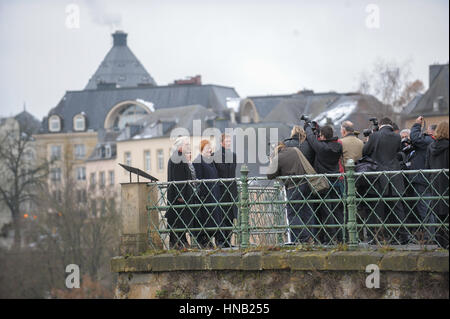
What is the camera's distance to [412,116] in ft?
224

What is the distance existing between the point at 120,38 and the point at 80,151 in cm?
1825

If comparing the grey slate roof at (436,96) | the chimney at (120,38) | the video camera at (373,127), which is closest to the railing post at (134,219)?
the video camera at (373,127)

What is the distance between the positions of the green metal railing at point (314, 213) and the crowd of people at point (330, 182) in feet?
0.06

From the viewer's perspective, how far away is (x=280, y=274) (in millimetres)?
14312

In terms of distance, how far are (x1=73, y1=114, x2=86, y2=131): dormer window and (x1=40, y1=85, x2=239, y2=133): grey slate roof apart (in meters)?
0.35

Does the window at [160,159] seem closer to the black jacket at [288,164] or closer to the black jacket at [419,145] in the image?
the black jacket at [419,145]

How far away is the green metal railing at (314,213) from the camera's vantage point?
1408 centimetres

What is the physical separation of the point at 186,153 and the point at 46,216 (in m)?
54.0

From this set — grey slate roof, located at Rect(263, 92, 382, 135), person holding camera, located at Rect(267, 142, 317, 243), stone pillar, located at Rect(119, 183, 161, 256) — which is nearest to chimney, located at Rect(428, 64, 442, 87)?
grey slate roof, located at Rect(263, 92, 382, 135)

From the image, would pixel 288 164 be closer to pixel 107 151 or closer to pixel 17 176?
pixel 17 176

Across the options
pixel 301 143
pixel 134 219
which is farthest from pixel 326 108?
pixel 134 219
